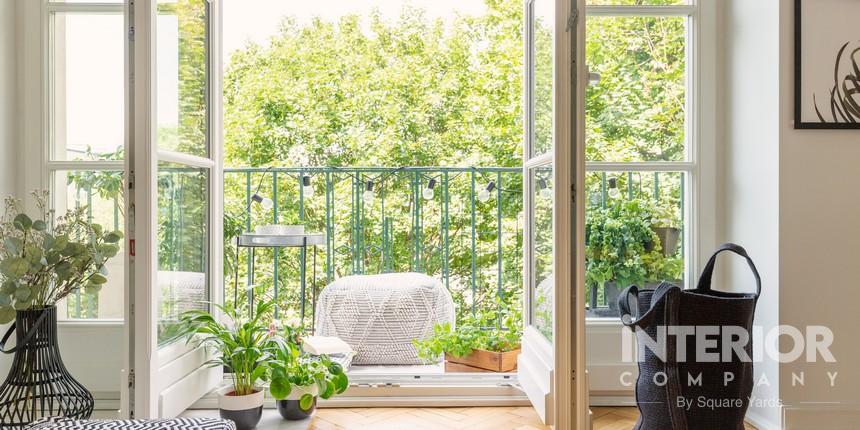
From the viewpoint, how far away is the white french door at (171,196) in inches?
68.2

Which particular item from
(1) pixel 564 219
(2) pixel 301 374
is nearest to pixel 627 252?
(1) pixel 564 219

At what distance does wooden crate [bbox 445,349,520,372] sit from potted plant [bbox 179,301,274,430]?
36.7 inches

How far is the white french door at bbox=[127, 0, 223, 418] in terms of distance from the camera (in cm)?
173

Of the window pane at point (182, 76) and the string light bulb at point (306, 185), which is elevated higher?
the window pane at point (182, 76)

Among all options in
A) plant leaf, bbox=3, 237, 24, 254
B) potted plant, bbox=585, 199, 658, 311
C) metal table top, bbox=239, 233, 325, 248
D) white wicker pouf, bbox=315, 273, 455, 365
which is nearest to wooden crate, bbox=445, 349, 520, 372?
white wicker pouf, bbox=315, 273, 455, 365

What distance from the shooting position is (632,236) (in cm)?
256

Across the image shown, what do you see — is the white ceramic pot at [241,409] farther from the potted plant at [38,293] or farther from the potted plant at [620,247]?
the potted plant at [620,247]

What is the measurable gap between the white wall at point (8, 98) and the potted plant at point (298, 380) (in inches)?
53.4

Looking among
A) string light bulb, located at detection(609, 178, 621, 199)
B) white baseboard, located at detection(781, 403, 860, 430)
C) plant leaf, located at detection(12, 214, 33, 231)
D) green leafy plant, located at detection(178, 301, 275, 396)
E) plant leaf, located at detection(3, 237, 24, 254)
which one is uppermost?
string light bulb, located at detection(609, 178, 621, 199)

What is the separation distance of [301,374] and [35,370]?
0.86 m

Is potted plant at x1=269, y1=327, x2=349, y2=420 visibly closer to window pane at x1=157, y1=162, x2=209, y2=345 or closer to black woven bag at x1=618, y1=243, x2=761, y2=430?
window pane at x1=157, y1=162, x2=209, y2=345

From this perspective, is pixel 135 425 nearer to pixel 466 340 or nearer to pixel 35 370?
pixel 35 370

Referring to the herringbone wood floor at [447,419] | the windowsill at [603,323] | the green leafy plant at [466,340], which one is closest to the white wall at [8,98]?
the herringbone wood floor at [447,419]

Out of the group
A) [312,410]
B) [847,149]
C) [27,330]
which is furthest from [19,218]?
[847,149]
